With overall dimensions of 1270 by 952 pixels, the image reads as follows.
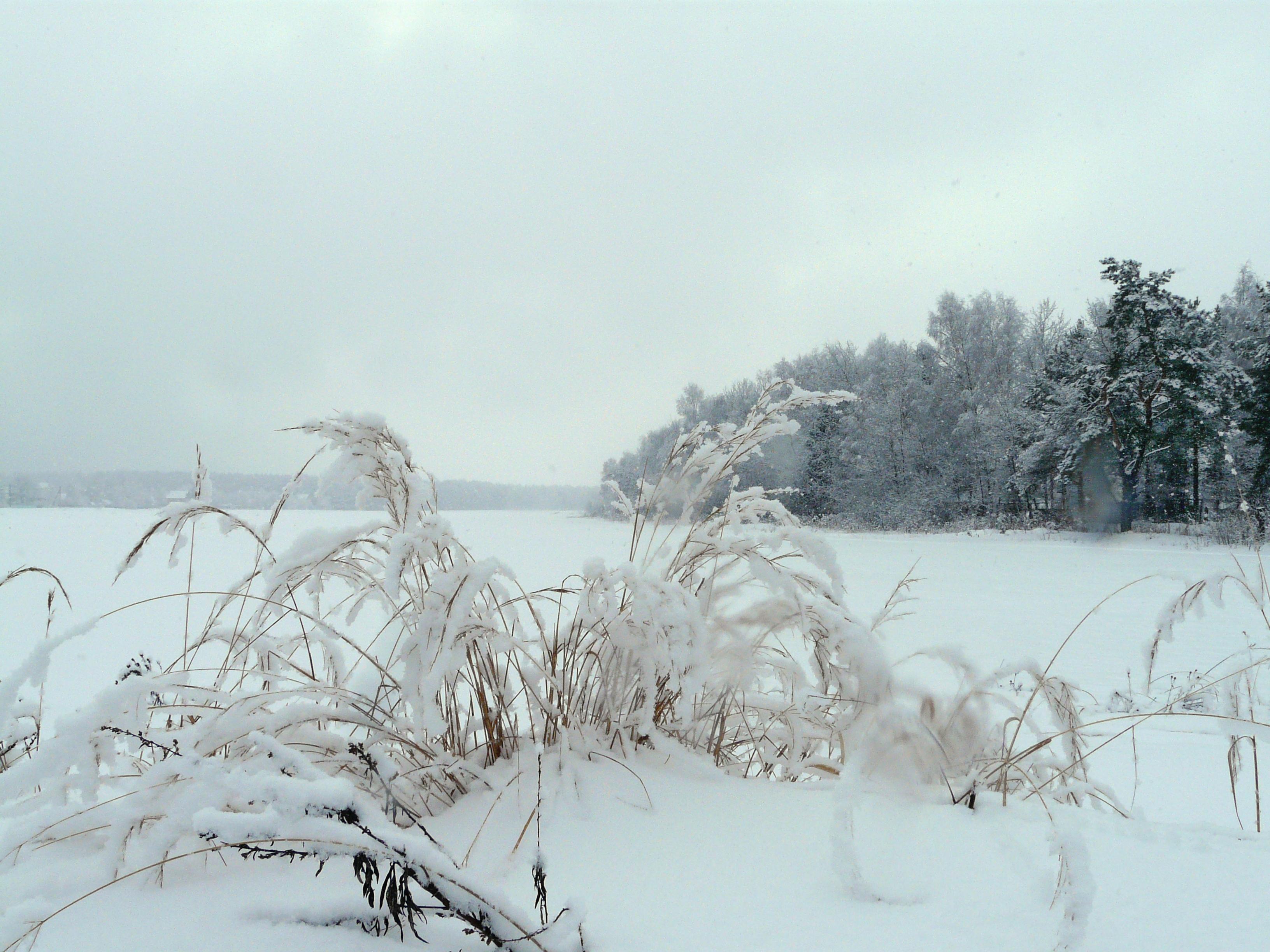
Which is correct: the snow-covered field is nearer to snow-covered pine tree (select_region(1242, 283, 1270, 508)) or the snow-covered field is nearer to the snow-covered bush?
the snow-covered bush

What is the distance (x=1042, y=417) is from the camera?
55.6 ft

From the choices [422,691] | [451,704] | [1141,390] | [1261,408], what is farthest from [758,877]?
[1261,408]

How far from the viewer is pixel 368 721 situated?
87 cm

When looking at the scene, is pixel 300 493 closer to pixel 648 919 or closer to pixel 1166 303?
pixel 648 919

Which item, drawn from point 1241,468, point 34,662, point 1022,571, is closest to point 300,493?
point 34,662

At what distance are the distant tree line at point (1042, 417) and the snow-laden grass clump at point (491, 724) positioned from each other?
35.3 feet

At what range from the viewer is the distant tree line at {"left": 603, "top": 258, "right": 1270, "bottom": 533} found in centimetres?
1474

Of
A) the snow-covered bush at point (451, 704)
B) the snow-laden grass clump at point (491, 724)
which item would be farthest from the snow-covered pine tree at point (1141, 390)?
the snow-covered bush at point (451, 704)

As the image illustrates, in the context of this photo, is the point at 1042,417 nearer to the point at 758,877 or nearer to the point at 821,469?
the point at 821,469

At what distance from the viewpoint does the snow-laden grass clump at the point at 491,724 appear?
1.86ft

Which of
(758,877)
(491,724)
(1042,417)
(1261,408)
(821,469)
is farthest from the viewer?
(821,469)

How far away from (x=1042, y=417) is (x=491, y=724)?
1953 cm

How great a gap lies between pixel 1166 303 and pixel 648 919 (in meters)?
19.4

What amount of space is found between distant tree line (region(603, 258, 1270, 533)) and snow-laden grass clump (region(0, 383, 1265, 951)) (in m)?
10.8
